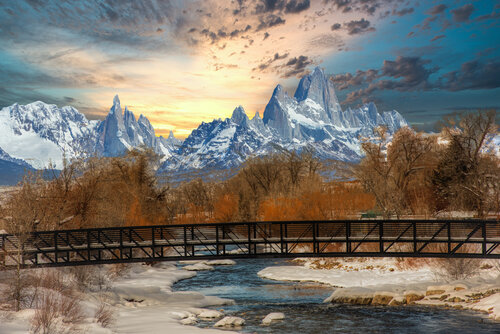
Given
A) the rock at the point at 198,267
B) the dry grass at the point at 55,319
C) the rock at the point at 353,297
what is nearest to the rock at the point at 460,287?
the rock at the point at 353,297

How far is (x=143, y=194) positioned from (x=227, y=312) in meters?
36.3

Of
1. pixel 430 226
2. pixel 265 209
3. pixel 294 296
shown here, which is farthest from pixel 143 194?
pixel 430 226

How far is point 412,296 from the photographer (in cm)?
3866

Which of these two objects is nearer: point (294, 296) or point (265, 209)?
point (294, 296)

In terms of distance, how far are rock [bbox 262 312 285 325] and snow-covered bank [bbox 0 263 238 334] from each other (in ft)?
12.2

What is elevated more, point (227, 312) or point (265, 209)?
point (265, 209)

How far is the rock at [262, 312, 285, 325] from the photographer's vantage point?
108 feet

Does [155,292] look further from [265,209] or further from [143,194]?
[265,209]

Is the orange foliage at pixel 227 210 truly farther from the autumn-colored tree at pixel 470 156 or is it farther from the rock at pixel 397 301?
the rock at pixel 397 301

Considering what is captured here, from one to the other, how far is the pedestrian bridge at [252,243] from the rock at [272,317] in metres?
5.10

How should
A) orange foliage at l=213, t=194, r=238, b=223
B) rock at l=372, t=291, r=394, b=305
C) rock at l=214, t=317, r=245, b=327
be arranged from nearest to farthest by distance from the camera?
rock at l=214, t=317, r=245, b=327, rock at l=372, t=291, r=394, b=305, orange foliage at l=213, t=194, r=238, b=223

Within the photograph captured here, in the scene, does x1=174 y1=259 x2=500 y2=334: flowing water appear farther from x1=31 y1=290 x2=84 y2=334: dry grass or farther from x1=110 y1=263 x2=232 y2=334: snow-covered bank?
x1=31 y1=290 x2=84 y2=334: dry grass

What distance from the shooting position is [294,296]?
4262 centimetres

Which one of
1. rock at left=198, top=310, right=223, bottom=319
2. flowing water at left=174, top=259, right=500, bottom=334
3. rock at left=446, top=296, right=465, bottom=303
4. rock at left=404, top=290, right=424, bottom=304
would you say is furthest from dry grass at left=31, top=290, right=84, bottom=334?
rock at left=446, top=296, right=465, bottom=303
